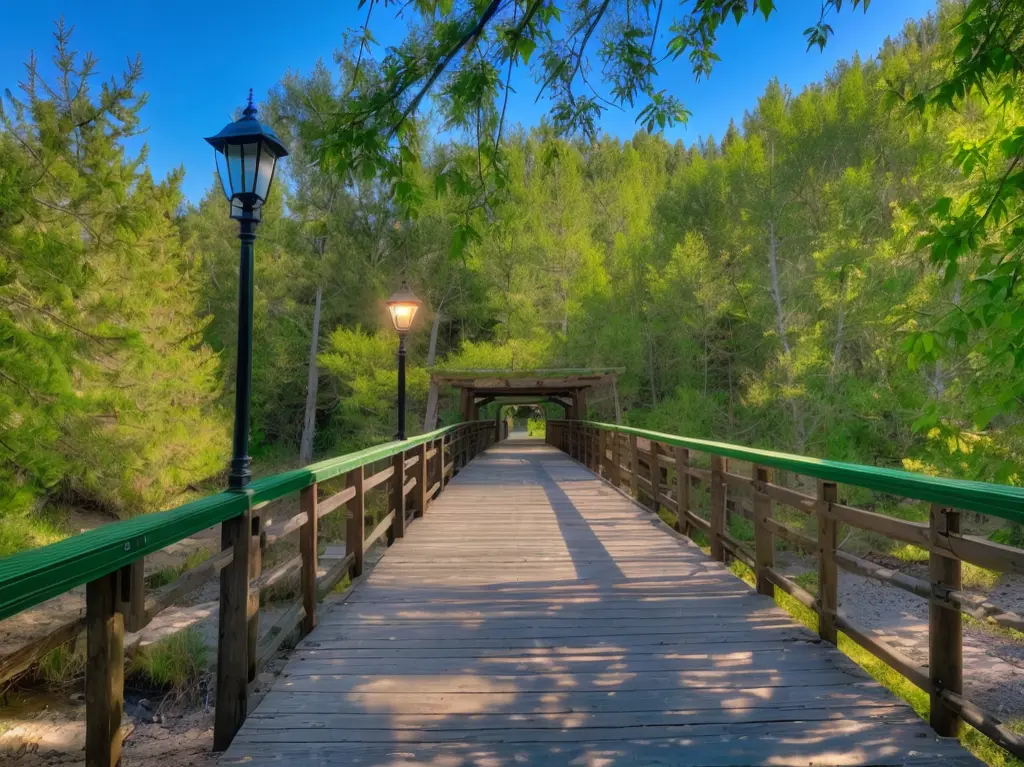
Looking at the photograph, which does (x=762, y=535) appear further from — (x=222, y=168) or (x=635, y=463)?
(x=635, y=463)

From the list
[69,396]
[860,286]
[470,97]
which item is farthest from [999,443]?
[69,396]

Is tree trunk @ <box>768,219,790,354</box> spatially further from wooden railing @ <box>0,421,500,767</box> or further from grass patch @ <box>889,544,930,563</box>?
wooden railing @ <box>0,421,500,767</box>

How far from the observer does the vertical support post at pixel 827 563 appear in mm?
3010

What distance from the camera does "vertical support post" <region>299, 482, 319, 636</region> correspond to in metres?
3.33

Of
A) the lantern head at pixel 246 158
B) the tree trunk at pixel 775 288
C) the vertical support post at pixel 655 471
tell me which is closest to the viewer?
the lantern head at pixel 246 158

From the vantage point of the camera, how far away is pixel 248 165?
3357mm

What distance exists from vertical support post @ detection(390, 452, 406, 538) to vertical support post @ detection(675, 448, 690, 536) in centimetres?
247

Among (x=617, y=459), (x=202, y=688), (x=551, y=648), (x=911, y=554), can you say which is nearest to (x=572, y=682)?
(x=551, y=648)

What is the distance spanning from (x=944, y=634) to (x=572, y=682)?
1429mm

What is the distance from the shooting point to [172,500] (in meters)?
16.2

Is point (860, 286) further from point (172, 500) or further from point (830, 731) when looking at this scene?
point (172, 500)

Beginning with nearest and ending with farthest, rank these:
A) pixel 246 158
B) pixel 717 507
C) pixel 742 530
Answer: pixel 246 158
pixel 717 507
pixel 742 530

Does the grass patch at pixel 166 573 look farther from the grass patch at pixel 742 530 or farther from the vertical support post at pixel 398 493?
the grass patch at pixel 742 530

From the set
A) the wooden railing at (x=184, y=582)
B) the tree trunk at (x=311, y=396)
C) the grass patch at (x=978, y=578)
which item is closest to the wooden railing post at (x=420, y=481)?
the wooden railing at (x=184, y=582)
